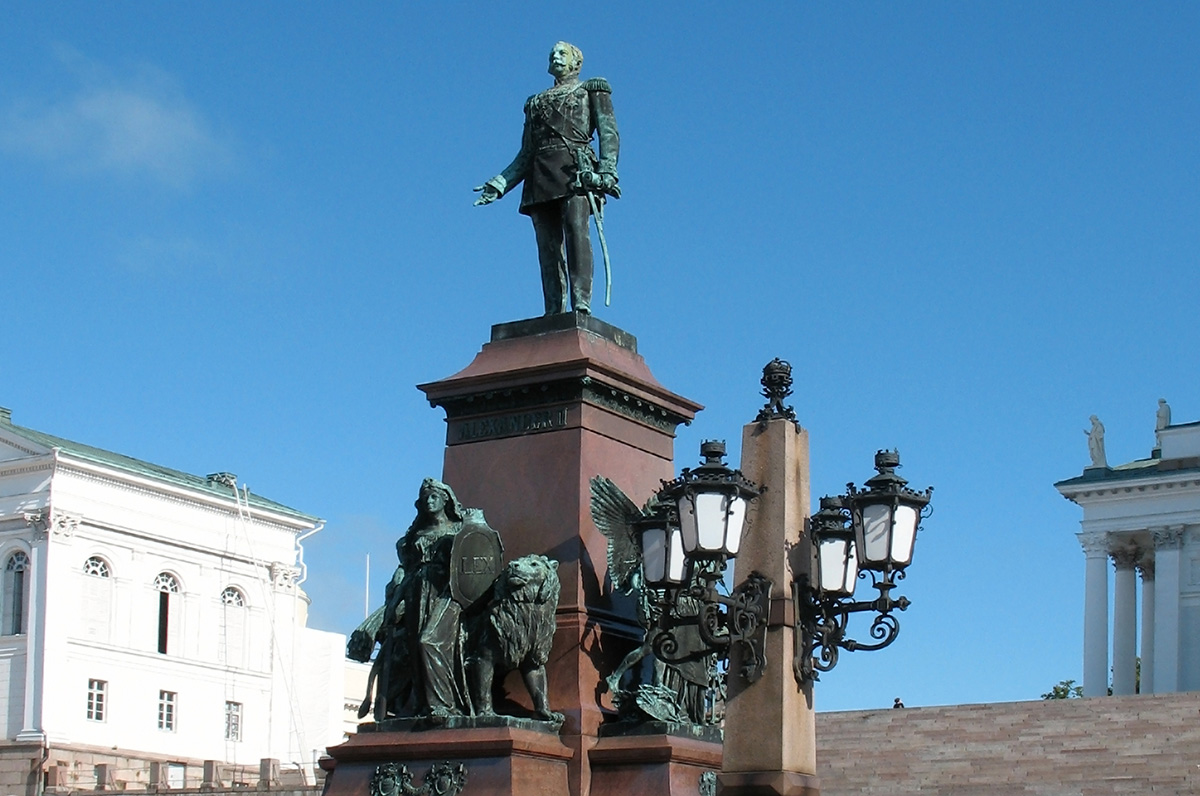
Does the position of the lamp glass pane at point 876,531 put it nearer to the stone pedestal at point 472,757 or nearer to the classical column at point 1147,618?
the stone pedestal at point 472,757

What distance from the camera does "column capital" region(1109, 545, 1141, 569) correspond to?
74.7 m

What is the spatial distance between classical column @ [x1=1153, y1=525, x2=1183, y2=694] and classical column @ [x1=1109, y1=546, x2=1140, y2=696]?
1.22 m

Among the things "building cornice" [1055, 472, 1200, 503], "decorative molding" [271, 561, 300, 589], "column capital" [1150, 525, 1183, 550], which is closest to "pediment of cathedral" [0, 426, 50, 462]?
"decorative molding" [271, 561, 300, 589]

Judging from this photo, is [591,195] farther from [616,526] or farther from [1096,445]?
[1096,445]

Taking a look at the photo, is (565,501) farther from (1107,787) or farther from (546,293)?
(1107,787)

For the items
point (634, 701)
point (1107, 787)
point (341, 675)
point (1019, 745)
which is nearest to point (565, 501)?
point (634, 701)

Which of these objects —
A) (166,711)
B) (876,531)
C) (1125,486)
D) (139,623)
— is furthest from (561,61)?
(1125,486)

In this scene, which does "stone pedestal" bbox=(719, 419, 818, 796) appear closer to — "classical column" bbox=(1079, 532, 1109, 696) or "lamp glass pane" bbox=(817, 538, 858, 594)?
"lamp glass pane" bbox=(817, 538, 858, 594)

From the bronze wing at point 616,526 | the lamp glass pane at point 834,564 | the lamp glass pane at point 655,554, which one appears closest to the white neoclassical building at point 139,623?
the bronze wing at point 616,526

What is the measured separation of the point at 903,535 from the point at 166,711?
2466 inches

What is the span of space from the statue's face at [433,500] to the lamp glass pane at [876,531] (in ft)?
8.44

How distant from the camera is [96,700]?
2645 inches

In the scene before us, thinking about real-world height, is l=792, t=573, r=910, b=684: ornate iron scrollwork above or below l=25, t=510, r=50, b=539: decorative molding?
below

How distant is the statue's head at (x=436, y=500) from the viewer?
1127 centimetres
